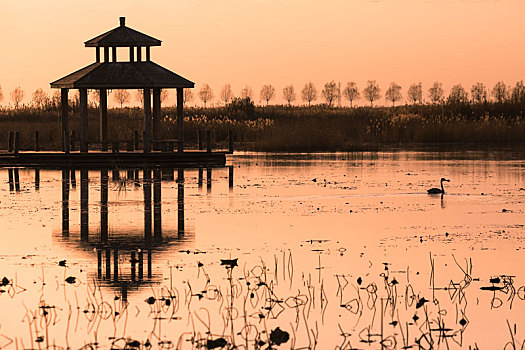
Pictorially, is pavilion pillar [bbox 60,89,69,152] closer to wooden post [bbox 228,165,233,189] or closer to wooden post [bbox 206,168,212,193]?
wooden post [bbox 206,168,212,193]

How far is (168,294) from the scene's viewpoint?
39.0ft

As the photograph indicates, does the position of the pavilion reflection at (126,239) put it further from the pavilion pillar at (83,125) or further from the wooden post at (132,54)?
the wooden post at (132,54)

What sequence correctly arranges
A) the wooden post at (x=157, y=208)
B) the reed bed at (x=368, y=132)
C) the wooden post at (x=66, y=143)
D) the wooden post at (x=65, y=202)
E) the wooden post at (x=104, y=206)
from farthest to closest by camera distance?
the reed bed at (x=368, y=132)
the wooden post at (x=66, y=143)
the wooden post at (x=65, y=202)
the wooden post at (x=157, y=208)
the wooden post at (x=104, y=206)

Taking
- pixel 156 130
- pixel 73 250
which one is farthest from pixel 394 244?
pixel 156 130

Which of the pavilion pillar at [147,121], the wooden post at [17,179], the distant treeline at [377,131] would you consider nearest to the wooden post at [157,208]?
the wooden post at [17,179]

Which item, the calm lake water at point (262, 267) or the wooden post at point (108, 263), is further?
the wooden post at point (108, 263)

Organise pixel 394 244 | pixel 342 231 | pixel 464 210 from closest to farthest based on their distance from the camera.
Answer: pixel 394 244, pixel 342 231, pixel 464 210

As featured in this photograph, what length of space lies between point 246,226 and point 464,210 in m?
5.32

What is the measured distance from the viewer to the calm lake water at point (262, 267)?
10062 millimetres

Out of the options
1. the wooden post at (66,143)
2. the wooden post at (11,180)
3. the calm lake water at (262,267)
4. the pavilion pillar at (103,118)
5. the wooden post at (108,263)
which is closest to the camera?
the calm lake water at (262,267)

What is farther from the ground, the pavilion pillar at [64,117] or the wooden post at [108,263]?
the pavilion pillar at [64,117]

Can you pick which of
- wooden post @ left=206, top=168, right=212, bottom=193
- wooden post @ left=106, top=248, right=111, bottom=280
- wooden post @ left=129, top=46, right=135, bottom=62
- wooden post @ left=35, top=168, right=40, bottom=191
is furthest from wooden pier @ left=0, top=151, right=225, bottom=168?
wooden post @ left=106, top=248, right=111, bottom=280

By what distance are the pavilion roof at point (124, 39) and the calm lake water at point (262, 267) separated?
11092 millimetres

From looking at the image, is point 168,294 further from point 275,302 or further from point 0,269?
point 0,269
